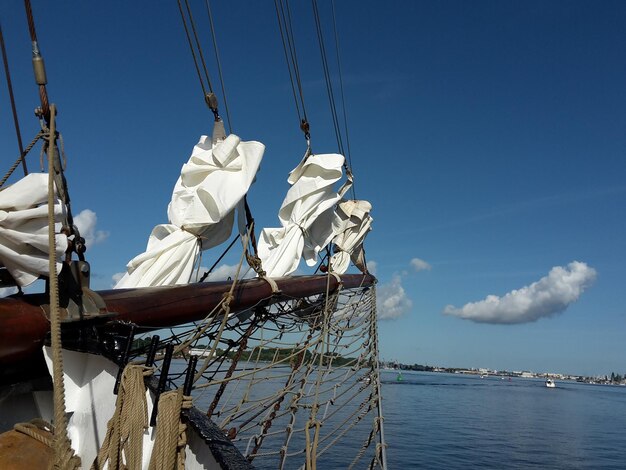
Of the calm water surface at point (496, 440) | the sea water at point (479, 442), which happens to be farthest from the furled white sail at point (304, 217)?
the calm water surface at point (496, 440)

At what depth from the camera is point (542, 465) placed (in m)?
15.8

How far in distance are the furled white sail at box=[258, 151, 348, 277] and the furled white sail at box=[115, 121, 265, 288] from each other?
150 cm

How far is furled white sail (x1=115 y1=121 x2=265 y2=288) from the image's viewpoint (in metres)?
3.79

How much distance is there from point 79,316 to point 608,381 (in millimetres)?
199991

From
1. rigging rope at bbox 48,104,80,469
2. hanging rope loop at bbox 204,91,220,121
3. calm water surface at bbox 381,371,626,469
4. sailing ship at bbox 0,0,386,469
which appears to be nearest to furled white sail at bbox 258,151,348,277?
sailing ship at bbox 0,0,386,469

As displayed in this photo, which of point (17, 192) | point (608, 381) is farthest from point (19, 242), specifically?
point (608, 381)

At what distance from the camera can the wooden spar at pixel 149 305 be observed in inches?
86.7

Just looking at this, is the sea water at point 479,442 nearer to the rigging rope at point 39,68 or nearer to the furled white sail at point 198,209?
the furled white sail at point 198,209

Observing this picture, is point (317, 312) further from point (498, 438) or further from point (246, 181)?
point (498, 438)

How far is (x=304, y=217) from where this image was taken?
5969 mm

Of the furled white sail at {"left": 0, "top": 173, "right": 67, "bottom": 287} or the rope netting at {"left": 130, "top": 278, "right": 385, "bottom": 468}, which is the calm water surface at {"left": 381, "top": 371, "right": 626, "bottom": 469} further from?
the furled white sail at {"left": 0, "top": 173, "right": 67, "bottom": 287}

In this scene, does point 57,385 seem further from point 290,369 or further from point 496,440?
point 496,440

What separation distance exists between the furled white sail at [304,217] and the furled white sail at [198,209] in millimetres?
1499

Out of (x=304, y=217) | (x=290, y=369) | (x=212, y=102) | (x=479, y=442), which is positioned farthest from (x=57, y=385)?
(x=479, y=442)
